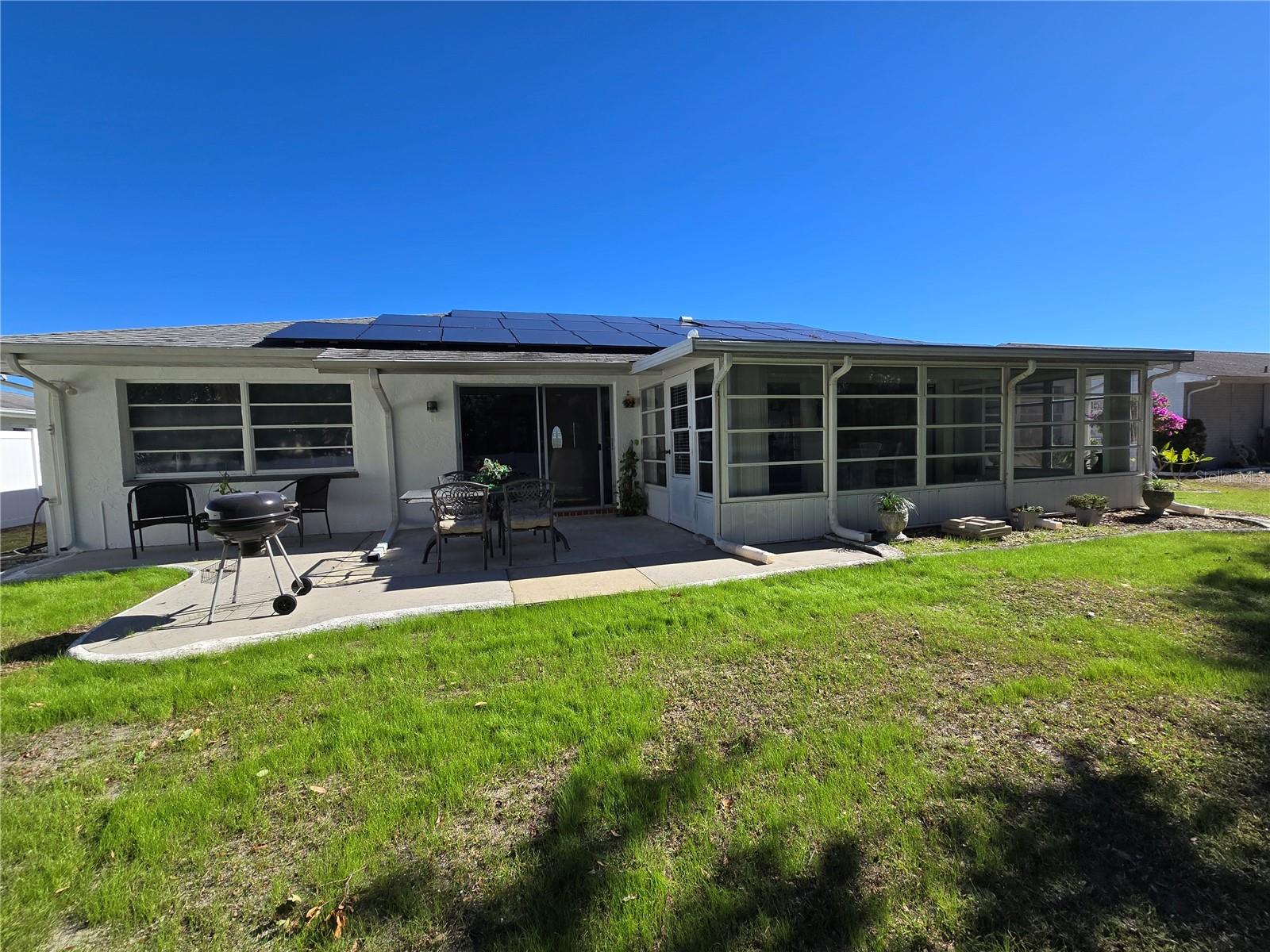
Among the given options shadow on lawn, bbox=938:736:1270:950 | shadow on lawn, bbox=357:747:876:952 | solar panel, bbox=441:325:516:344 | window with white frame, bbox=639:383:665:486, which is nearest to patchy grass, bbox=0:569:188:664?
shadow on lawn, bbox=357:747:876:952

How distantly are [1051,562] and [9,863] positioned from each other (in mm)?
7615

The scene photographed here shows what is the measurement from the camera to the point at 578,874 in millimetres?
1771

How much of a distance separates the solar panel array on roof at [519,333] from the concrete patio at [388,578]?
2.71 metres

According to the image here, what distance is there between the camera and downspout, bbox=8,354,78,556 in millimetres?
7391

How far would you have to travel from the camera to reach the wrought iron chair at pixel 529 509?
610 cm

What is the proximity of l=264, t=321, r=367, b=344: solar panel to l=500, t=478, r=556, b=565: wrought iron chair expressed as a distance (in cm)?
382

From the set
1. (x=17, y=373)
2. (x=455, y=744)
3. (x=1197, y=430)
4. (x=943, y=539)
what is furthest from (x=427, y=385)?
(x=1197, y=430)

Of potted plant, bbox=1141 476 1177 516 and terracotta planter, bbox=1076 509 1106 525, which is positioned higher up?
potted plant, bbox=1141 476 1177 516

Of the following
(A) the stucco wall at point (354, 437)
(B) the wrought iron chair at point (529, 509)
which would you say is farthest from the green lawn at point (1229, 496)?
(B) the wrought iron chair at point (529, 509)

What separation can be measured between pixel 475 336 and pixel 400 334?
1132mm

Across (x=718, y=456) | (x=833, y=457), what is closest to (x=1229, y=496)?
(x=833, y=457)

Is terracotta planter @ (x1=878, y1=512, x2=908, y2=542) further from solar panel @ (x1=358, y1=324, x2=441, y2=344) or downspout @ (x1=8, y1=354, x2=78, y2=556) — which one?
downspout @ (x1=8, y1=354, x2=78, y2=556)

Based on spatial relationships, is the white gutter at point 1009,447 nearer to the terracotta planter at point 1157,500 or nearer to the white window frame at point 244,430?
the terracotta planter at point 1157,500

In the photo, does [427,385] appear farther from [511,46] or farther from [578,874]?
[578,874]
